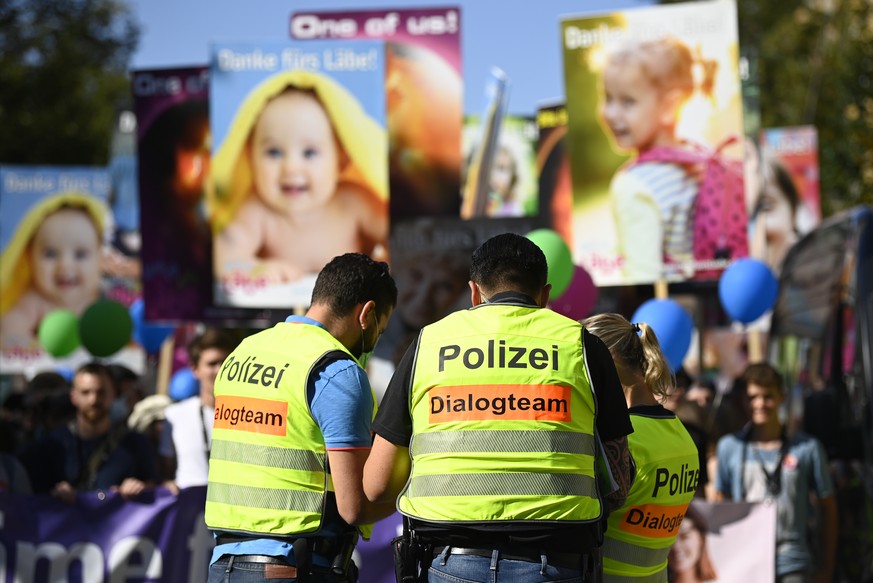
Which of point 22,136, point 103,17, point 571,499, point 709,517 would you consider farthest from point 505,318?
point 103,17

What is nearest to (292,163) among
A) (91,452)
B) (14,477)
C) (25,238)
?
(91,452)

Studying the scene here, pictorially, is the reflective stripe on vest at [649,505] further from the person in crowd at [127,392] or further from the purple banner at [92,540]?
the person in crowd at [127,392]

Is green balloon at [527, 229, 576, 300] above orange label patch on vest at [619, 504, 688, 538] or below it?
above

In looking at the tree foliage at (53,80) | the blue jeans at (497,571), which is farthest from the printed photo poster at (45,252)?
the tree foliage at (53,80)

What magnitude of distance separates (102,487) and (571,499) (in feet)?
13.6

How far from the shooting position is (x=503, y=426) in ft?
13.3

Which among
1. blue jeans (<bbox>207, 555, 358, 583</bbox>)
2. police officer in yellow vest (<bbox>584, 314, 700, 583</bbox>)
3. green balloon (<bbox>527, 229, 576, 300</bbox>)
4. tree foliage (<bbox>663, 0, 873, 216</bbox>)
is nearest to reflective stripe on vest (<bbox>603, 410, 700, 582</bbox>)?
police officer in yellow vest (<bbox>584, 314, 700, 583</bbox>)

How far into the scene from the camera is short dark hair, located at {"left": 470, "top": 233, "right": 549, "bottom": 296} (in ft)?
14.1

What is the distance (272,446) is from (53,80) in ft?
132

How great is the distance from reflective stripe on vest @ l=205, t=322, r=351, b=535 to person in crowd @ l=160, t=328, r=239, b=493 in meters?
2.63

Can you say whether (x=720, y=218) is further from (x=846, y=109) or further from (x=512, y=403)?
(x=846, y=109)

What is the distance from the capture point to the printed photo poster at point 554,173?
15.9m

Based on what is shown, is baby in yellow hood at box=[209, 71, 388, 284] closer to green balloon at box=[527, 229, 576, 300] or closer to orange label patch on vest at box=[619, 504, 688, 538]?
green balloon at box=[527, 229, 576, 300]

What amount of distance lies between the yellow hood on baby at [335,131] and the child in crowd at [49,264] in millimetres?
6040
